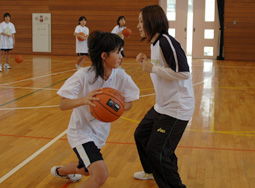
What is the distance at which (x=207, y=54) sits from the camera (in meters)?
14.9

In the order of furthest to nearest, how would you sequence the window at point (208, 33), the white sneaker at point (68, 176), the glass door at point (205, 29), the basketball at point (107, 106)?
1. the window at point (208, 33)
2. the glass door at point (205, 29)
3. the white sneaker at point (68, 176)
4. the basketball at point (107, 106)

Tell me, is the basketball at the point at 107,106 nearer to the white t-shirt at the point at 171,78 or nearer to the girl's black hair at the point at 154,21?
the white t-shirt at the point at 171,78

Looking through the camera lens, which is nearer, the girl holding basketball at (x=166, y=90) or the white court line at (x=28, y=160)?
the girl holding basketball at (x=166, y=90)

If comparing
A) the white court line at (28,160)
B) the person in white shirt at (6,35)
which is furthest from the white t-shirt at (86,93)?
the person in white shirt at (6,35)

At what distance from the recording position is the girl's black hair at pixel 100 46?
93.7 inches

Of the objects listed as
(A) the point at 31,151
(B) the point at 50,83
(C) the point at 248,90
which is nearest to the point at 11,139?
(A) the point at 31,151

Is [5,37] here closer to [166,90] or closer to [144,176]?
[144,176]

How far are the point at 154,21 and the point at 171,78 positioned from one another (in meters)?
0.40

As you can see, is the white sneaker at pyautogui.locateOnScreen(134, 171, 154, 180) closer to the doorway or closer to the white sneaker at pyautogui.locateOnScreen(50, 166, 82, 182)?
the white sneaker at pyautogui.locateOnScreen(50, 166, 82, 182)

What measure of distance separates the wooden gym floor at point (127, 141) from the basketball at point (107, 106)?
0.91m

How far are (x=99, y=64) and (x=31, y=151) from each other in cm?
177

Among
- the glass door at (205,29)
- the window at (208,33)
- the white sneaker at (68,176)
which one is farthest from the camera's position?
the window at (208,33)

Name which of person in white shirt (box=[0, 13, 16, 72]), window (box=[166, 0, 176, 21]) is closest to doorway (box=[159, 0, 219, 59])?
window (box=[166, 0, 176, 21])

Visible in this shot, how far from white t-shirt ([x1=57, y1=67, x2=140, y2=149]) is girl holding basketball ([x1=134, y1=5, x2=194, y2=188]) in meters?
0.21
